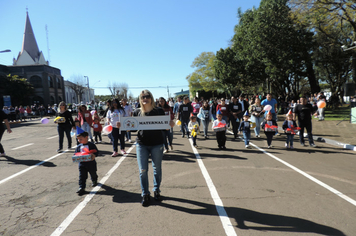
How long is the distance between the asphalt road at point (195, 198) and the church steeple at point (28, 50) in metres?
69.8

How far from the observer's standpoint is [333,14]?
675 inches

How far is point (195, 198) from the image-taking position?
4.13m

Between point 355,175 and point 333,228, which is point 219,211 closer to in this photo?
point 333,228

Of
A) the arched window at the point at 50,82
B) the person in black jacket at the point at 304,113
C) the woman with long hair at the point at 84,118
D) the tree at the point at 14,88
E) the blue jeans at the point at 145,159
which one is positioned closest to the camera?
the blue jeans at the point at 145,159

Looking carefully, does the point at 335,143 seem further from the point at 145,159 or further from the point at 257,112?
the point at 145,159

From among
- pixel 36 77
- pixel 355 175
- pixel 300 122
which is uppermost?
pixel 36 77

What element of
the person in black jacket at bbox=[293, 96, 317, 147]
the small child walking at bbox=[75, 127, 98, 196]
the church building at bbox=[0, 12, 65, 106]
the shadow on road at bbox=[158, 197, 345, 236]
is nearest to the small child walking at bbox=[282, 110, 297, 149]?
the person in black jacket at bbox=[293, 96, 317, 147]

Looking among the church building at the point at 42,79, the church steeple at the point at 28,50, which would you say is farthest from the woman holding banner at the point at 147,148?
the church steeple at the point at 28,50

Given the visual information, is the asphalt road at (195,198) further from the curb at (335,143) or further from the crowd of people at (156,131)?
the curb at (335,143)

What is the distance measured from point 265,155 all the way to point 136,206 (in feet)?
15.6

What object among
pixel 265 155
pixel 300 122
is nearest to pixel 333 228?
pixel 265 155

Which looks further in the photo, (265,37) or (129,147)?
(265,37)

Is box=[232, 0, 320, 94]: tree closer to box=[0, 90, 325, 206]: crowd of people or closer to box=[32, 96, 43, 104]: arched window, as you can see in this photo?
box=[0, 90, 325, 206]: crowd of people

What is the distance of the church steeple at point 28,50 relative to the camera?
2504 inches
